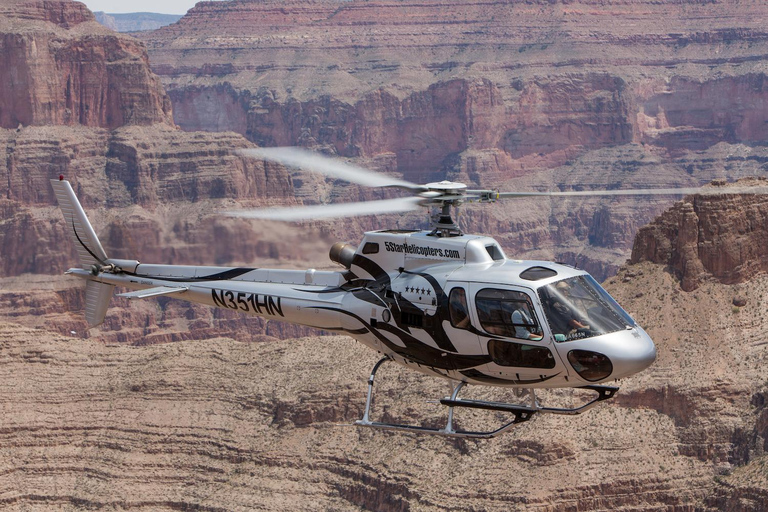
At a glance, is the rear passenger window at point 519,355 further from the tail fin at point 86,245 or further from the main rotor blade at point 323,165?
the tail fin at point 86,245

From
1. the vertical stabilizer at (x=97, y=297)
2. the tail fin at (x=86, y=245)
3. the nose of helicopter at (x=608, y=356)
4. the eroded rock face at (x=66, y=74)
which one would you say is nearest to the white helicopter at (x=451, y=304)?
the nose of helicopter at (x=608, y=356)

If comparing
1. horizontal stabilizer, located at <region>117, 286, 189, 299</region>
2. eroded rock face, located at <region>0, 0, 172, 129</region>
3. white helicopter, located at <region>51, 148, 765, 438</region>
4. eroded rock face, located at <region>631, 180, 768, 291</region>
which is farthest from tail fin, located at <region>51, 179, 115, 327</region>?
eroded rock face, located at <region>0, 0, 172, 129</region>

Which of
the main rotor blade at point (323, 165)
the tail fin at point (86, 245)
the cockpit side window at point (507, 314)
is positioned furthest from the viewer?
the tail fin at point (86, 245)

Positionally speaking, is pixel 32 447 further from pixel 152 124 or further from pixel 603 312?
pixel 152 124

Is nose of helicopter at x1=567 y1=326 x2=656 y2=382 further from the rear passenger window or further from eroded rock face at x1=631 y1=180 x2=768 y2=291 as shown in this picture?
eroded rock face at x1=631 y1=180 x2=768 y2=291

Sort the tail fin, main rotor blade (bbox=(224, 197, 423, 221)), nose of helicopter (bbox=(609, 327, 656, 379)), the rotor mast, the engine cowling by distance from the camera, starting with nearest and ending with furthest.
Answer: nose of helicopter (bbox=(609, 327, 656, 379))
the rotor mast
main rotor blade (bbox=(224, 197, 423, 221))
the engine cowling
the tail fin

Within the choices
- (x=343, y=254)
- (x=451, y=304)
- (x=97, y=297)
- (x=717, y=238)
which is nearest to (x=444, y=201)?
(x=451, y=304)
